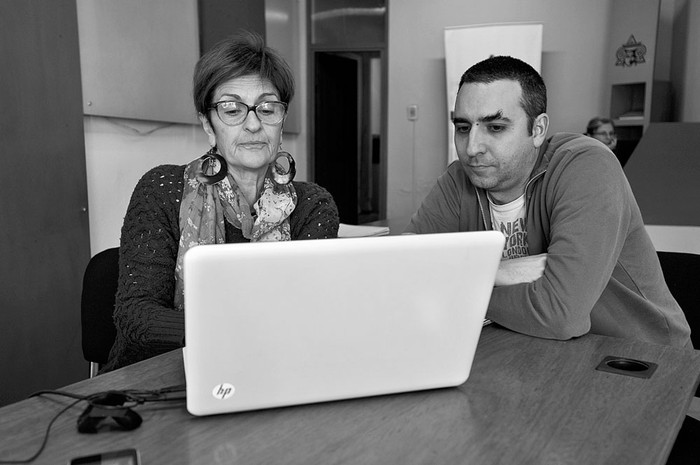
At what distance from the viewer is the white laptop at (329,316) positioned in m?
0.74

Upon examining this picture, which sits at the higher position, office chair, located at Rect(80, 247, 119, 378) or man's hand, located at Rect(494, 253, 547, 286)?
man's hand, located at Rect(494, 253, 547, 286)

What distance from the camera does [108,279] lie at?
161 centimetres

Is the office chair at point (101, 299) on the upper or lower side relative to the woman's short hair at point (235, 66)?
lower

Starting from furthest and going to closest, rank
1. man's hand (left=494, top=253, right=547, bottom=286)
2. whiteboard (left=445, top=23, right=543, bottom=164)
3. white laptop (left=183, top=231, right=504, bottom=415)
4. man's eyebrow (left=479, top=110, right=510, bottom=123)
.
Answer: whiteboard (left=445, top=23, right=543, bottom=164) < man's eyebrow (left=479, top=110, right=510, bottom=123) < man's hand (left=494, top=253, right=547, bottom=286) < white laptop (left=183, top=231, right=504, bottom=415)

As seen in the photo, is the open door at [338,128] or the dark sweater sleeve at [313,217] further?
the open door at [338,128]

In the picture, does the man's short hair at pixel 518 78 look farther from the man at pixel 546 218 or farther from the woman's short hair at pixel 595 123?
the woman's short hair at pixel 595 123

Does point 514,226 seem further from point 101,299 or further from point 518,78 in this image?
point 101,299

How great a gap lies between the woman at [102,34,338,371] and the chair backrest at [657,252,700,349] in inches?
35.5

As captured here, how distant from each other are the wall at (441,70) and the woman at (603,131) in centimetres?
28

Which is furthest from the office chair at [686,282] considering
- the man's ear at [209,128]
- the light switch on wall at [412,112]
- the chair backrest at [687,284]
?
the light switch on wall at [412,112]

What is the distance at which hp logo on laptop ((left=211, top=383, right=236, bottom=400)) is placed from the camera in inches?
31.6

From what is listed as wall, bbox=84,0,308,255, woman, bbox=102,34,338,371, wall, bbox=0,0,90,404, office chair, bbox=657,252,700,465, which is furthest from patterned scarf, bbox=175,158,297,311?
wall, bbox=84,0,308,255

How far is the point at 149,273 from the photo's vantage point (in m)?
1.41

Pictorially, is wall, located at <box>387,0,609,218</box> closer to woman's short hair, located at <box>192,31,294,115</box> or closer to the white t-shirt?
the white t-shirt
